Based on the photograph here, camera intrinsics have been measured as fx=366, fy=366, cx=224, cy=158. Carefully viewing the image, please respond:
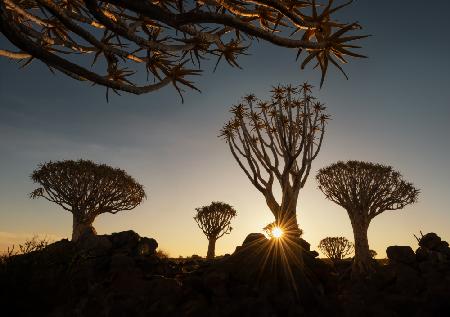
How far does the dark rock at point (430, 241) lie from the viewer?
54.7 ft

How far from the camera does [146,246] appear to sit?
14867 millimetres

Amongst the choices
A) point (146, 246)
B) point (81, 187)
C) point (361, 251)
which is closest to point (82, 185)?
point (81, 187)

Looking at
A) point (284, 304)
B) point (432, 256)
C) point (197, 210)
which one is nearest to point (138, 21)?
point (284, 304)

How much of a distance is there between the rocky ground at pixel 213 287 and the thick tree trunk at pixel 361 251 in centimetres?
217

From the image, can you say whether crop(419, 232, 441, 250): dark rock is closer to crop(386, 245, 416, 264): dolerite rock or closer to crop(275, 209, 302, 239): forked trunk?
crop(386, 245, 416, 264): dolerite rock

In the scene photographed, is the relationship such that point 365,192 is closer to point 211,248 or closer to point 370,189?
point 370,189

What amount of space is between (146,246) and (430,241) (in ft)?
42.5

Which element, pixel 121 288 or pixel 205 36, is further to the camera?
pixel 121 288

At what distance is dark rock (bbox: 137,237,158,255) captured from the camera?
1453 cm

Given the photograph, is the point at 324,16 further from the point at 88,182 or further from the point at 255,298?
the point at 88,182

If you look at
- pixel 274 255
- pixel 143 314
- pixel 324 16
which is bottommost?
pixel 143 314

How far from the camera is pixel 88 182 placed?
20516 millimetres

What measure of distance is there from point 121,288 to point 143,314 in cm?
139

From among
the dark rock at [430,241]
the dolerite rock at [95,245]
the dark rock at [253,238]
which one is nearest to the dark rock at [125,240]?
the dolerite rock at [95,245]
